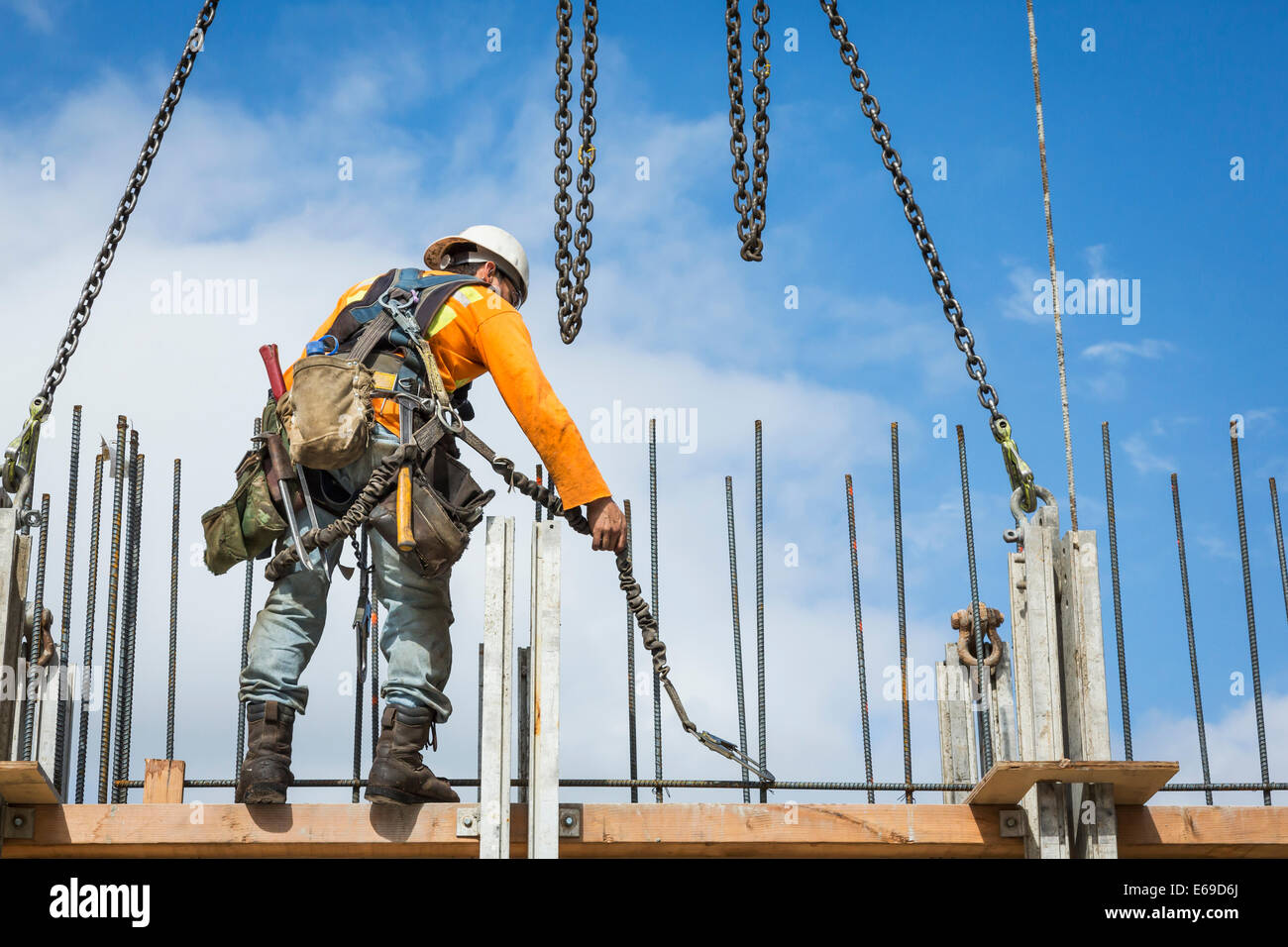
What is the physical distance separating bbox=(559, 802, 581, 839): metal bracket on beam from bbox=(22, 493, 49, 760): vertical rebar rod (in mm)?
2954

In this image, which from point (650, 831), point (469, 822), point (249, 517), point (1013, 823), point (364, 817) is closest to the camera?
point (469, 822)

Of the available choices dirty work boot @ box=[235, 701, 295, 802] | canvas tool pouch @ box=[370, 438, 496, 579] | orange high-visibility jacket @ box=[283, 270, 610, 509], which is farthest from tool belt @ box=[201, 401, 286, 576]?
dirty work boot @ box=[235, 701, 295, 802]

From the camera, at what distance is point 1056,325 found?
707 cm

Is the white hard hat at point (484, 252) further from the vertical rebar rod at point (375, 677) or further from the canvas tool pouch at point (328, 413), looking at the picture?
the vertical rebar rod at point (375, 677)

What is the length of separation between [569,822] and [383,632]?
1189 mm

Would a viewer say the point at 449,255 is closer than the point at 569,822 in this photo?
No

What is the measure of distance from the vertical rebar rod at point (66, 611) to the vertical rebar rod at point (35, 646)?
0.43 feet

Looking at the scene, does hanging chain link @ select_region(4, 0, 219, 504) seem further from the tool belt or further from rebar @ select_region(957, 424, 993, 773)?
rebar @ select_region(957, 424, 993, 773)

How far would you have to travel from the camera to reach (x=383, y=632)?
22.8 feet

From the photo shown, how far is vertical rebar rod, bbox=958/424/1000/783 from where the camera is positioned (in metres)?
8.78

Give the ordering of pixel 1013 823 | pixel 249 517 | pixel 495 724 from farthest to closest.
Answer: pixel 249 517, pixel 1013 823, pixel 495 724

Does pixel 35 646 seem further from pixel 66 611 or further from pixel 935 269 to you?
pixel 935 269

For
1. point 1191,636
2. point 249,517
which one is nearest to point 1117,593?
point 1191,636
